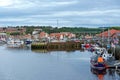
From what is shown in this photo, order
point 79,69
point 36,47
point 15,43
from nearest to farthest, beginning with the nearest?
1. point 79,69
2. point 36,47
3. point 15,43

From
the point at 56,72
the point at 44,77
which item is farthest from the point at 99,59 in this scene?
the point at 44,77

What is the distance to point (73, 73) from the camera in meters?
47.5

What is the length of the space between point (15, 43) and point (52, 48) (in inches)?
1188

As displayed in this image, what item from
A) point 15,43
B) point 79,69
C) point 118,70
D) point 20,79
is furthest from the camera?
point 15,43

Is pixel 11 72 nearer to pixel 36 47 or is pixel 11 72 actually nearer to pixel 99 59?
pixel 99 59

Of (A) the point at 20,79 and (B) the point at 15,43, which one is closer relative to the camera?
(A) the point at 20,79

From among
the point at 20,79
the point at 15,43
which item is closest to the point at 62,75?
the point at 20,79

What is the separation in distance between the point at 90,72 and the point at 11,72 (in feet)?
30.1

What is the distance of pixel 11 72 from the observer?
47531 mm

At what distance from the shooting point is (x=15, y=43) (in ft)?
442

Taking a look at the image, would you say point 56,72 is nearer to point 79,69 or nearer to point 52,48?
point 79,69

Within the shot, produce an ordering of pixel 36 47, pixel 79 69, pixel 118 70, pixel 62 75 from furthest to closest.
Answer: pixel 36 47, pixel 79 69, pixel 118 70, pixel 62 75

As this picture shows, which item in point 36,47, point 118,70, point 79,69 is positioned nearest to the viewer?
point 118,70

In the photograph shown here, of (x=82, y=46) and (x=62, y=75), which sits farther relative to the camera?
(x=82, y=46)
